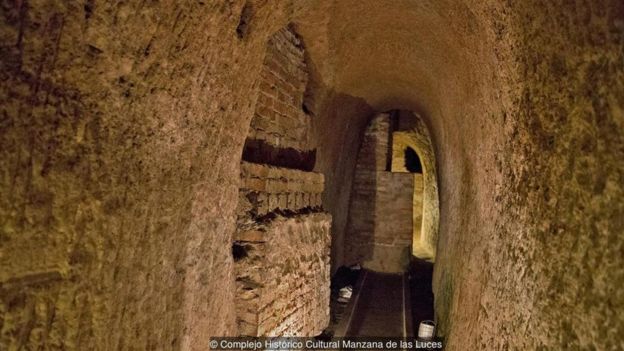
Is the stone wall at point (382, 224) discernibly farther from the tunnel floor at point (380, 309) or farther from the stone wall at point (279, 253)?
the stone wall at point (279, 253)

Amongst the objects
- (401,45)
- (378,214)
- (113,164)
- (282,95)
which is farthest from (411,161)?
(113,164)

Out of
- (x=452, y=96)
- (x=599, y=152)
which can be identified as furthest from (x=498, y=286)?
(x=452, y=96)

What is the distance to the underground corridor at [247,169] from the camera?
2.93 ft

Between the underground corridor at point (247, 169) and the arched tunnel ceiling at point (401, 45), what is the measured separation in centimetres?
2

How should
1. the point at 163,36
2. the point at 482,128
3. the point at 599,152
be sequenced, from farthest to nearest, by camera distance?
the point at 482,128, the point at 163,36, the point at 599,152

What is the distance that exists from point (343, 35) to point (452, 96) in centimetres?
94

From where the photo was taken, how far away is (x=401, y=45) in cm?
325

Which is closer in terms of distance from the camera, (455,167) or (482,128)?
(482,128)

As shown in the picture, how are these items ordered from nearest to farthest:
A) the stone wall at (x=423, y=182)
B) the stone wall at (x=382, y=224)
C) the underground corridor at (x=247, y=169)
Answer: the underground corridor at (x=247, y=169)
the stone wall at (x=382, y=224)
the stone wall at (x=423, y=182)

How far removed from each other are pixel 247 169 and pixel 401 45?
1.82 metres

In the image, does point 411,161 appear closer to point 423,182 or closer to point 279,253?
point 423,182

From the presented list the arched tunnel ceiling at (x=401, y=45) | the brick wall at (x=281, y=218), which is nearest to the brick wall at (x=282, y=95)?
the brick wall at (x=281, y=218)

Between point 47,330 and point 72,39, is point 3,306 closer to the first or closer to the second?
point 47,330

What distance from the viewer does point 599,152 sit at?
2.89 feet
